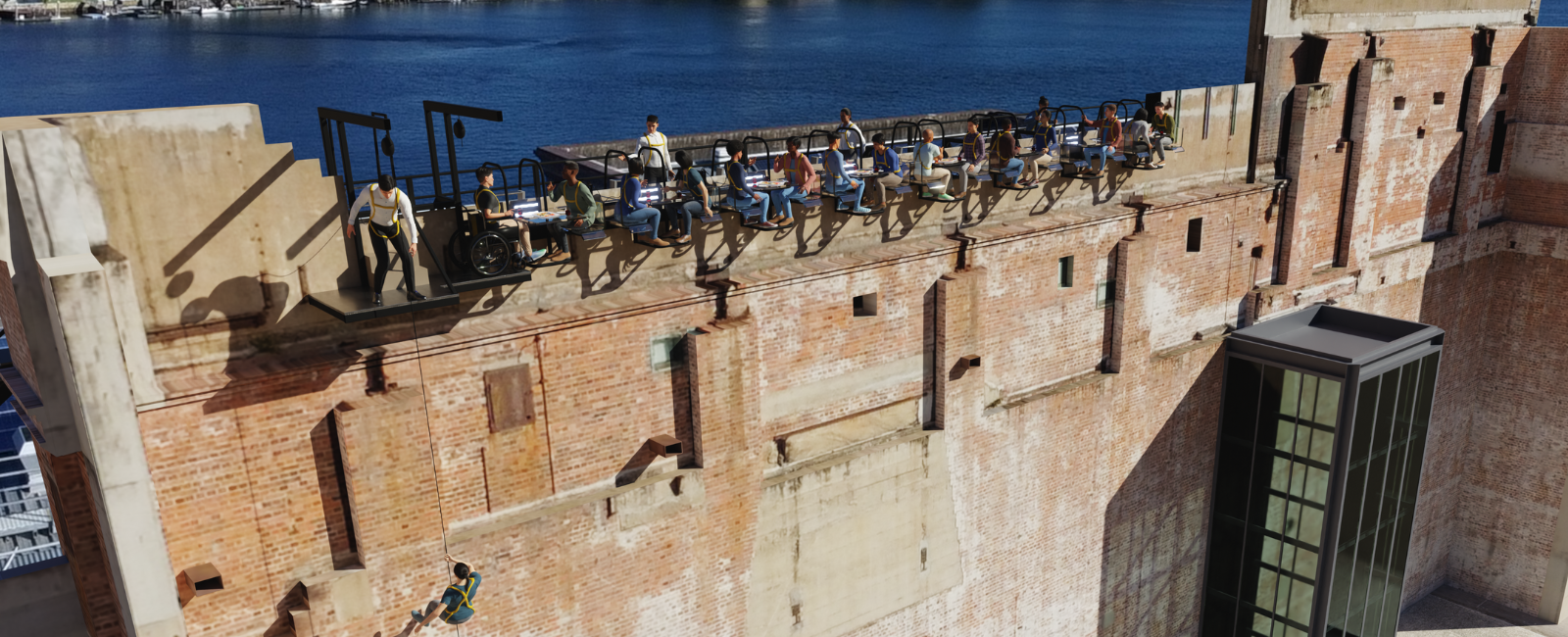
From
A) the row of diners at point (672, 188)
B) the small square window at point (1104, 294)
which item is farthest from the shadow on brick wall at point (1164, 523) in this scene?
the row of diners at point (672, 188)

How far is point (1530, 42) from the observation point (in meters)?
27.3

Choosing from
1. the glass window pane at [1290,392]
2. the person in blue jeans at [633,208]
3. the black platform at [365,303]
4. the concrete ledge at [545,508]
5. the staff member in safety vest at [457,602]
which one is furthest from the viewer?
the glass window pane at [1290,392]

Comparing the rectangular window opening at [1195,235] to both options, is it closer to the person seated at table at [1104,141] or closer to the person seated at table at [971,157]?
the person seated at table at [1104,141]

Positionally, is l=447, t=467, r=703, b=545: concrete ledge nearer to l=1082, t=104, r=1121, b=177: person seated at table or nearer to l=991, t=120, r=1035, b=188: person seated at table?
l=991, t=120, r=1035, b=188: person seated at table

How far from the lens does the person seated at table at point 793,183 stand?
1648 centimetres

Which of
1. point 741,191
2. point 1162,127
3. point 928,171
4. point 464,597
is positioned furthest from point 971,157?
point 464,597

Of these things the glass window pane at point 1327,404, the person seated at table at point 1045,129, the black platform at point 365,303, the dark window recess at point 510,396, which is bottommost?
the glass window pane at point 1327,404

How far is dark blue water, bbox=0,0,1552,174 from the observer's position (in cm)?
6638

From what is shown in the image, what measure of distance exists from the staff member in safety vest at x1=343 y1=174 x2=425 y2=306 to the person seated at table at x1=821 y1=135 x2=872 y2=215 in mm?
6717

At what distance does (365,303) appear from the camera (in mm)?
12617

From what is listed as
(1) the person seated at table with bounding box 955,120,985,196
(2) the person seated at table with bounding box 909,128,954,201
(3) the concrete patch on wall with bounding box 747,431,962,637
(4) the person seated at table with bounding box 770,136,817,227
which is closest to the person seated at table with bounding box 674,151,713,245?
(4) the person seated at table with bounding box 770,136,817,227

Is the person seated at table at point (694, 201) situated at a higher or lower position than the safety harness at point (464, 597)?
higher

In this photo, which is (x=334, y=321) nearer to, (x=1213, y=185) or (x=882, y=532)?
(x=882, y=532)

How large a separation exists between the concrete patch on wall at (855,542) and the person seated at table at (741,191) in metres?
4.34
